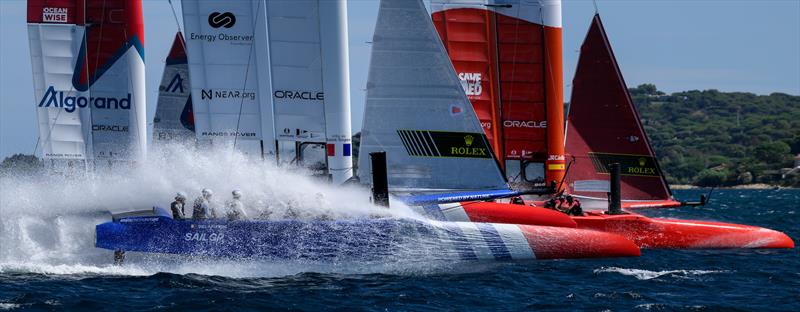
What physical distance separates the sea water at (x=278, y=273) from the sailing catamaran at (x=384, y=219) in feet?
0.99

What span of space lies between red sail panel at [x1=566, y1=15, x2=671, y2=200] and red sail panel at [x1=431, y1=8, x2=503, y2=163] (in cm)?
269

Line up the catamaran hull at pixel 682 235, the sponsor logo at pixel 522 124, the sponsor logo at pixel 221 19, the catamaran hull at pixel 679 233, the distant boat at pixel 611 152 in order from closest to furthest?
1. the sponsor logo at pixel 221 19
2. the catamaran hull at pixel 679 233
3. the catamaran hull at pixel 682 235
4. the sponsor logo at pixel 522 124
5. the distant boat at pixel 611 152

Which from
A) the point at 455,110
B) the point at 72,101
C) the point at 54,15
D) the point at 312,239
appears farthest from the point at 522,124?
the point at 54,15

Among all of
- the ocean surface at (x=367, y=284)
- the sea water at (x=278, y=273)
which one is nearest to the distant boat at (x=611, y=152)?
the sea water at (x=278, y=273)

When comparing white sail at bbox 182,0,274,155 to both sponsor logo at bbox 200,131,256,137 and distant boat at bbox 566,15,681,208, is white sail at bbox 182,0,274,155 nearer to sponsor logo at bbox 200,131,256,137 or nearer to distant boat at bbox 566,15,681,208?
sponsor logo at bbox 200,131,256,137

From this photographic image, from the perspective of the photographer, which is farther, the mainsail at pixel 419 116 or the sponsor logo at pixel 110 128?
the sponsor logo at pixel 110 128

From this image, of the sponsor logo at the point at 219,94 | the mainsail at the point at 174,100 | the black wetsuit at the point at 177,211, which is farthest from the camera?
the mainsail at the point at 174,100

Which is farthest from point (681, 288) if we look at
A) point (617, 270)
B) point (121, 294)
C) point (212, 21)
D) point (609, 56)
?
point (609, 56)

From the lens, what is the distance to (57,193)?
22953 mm

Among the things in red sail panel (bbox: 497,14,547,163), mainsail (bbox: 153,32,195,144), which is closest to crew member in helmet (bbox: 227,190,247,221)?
red sail panel (bbox: 497,14,547,163)

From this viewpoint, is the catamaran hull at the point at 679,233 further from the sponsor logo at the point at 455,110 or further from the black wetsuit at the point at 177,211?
the black wetsuit at the point at 177,211

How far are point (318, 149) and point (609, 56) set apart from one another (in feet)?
36.4

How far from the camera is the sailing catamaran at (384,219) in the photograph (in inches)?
822

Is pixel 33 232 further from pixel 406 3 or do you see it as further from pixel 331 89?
pixel 406 3
